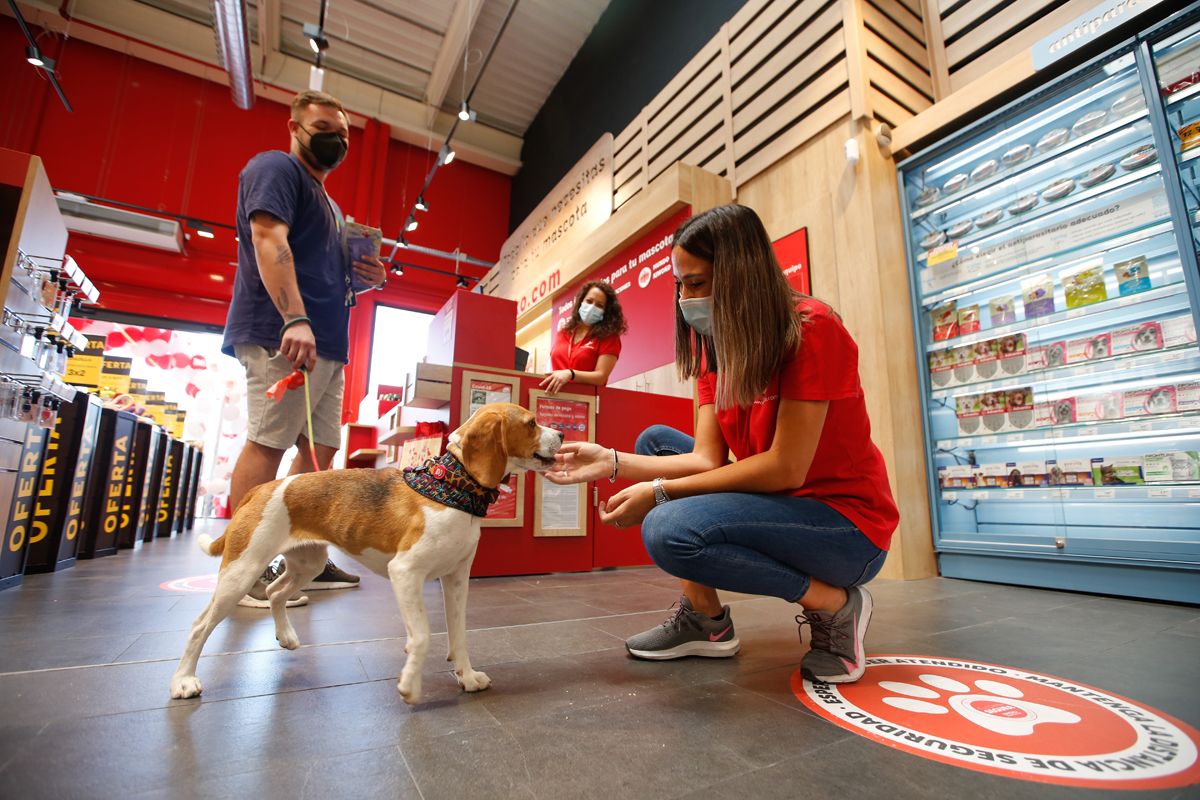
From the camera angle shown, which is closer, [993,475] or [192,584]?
[192,584]

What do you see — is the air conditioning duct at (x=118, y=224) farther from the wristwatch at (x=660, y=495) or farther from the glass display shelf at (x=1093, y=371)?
the glass display shelf at (x=1093, y=371)

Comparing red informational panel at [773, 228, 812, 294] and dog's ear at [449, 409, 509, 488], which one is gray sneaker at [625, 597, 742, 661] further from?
red informational panel at [773, 228, 812, 294]

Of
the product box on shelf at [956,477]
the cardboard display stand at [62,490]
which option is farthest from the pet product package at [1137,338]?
the cardboard display stand at [62,490]

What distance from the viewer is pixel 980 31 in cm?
383

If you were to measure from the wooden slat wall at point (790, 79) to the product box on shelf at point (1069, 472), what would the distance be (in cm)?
245

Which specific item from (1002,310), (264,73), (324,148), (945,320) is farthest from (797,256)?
(264,73)

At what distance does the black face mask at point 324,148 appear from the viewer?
2088 millimetres

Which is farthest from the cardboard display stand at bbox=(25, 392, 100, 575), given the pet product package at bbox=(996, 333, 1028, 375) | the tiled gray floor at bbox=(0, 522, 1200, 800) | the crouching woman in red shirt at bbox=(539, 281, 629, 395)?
the pet product package at bbox=(996, 333, 1028, 375)

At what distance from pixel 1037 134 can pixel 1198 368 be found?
1600mm

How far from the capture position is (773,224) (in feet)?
13.6

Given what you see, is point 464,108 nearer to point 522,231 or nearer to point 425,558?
point 522,231

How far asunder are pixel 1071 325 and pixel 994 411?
600 millimetres

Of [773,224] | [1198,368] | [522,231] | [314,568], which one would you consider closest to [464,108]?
[522,231]

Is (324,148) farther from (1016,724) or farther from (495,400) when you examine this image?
(1016,724)
